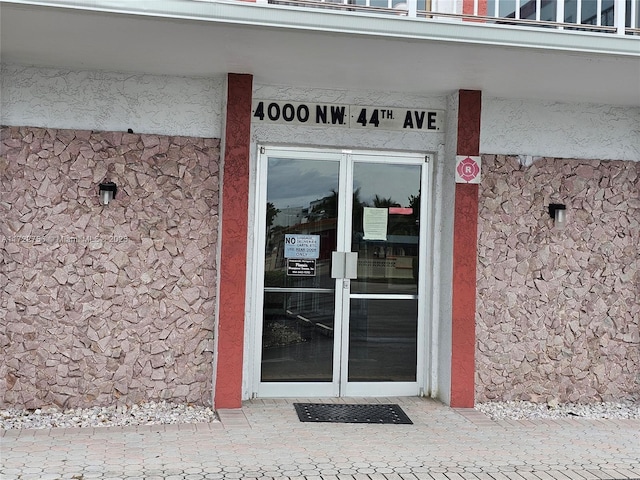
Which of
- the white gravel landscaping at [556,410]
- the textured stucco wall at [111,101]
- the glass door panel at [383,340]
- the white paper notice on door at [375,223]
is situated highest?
the textured stucco wall at [111,101]

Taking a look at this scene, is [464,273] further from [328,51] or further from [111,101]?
[111,101]

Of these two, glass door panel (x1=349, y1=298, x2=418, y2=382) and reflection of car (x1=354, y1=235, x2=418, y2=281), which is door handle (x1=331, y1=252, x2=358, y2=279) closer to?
reflection of car (x1=354, y1=235, x2=418, y2=281)

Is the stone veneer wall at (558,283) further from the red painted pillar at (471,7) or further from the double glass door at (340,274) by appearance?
the red painted pillar at (471,7)

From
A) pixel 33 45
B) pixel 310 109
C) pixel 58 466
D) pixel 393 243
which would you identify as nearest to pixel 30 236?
pixel 33 45

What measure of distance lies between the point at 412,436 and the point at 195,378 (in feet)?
6.84

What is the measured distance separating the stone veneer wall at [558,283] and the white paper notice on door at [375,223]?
95 cm

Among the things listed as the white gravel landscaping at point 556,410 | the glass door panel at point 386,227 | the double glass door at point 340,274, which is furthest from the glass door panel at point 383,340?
the white gravel landscaping at point 556,410

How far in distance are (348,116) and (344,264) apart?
1436 millimetres

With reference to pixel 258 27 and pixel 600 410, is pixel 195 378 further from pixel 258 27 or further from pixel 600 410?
pixel 600 410

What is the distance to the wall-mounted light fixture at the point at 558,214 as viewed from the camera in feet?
24.1

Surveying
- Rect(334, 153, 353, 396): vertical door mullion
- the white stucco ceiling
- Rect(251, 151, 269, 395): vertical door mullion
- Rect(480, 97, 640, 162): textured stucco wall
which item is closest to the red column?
the white stucco ceiling

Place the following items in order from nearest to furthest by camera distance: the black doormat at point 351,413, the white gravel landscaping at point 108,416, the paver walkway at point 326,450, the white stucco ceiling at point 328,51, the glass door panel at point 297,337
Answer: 1. the paver walkway at point 326,450
2. the white stucco ceiling at point 328,51
3. the white gravel landscaping at point 108,416
4. the black doormat at point 351,413
5. the glass door panel at point 297,337

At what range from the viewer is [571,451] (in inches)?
227

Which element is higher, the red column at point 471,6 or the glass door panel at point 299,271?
the red column at point 471,6
